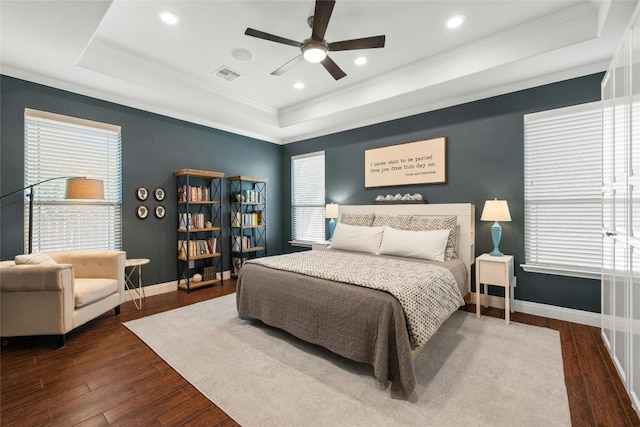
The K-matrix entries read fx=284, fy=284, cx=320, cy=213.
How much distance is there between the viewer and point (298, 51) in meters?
3.27

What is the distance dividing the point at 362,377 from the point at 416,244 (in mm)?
1755

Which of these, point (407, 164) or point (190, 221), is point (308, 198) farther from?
point (190, 221)

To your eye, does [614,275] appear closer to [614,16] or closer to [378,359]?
[378,359]

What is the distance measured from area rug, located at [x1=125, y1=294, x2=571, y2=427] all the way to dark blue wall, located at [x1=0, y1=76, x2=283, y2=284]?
150 centimetres

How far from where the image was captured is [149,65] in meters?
3.46

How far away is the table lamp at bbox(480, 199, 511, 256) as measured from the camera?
10.5ft

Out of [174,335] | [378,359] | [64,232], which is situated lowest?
[174,335]

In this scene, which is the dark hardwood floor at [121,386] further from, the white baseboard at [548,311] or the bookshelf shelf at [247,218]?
the bookshelf shelf at [247,218]

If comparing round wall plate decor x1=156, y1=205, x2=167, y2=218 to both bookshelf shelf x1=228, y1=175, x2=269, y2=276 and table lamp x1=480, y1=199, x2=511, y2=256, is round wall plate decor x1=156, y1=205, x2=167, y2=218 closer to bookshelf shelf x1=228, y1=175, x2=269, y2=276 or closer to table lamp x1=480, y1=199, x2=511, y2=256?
bookshelf shelf x1=228, y1=175, x2=269, y2=276

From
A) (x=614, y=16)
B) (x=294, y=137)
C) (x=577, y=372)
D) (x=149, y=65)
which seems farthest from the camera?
(x=294, y=137)

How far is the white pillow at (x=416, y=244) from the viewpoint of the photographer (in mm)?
3275

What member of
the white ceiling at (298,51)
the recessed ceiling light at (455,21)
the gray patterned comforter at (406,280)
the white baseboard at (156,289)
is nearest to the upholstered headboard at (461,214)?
the gray patterned comforter at (406,280)

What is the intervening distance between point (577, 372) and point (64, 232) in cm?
532

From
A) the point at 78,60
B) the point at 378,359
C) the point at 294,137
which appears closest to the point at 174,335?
the point at 378,359
